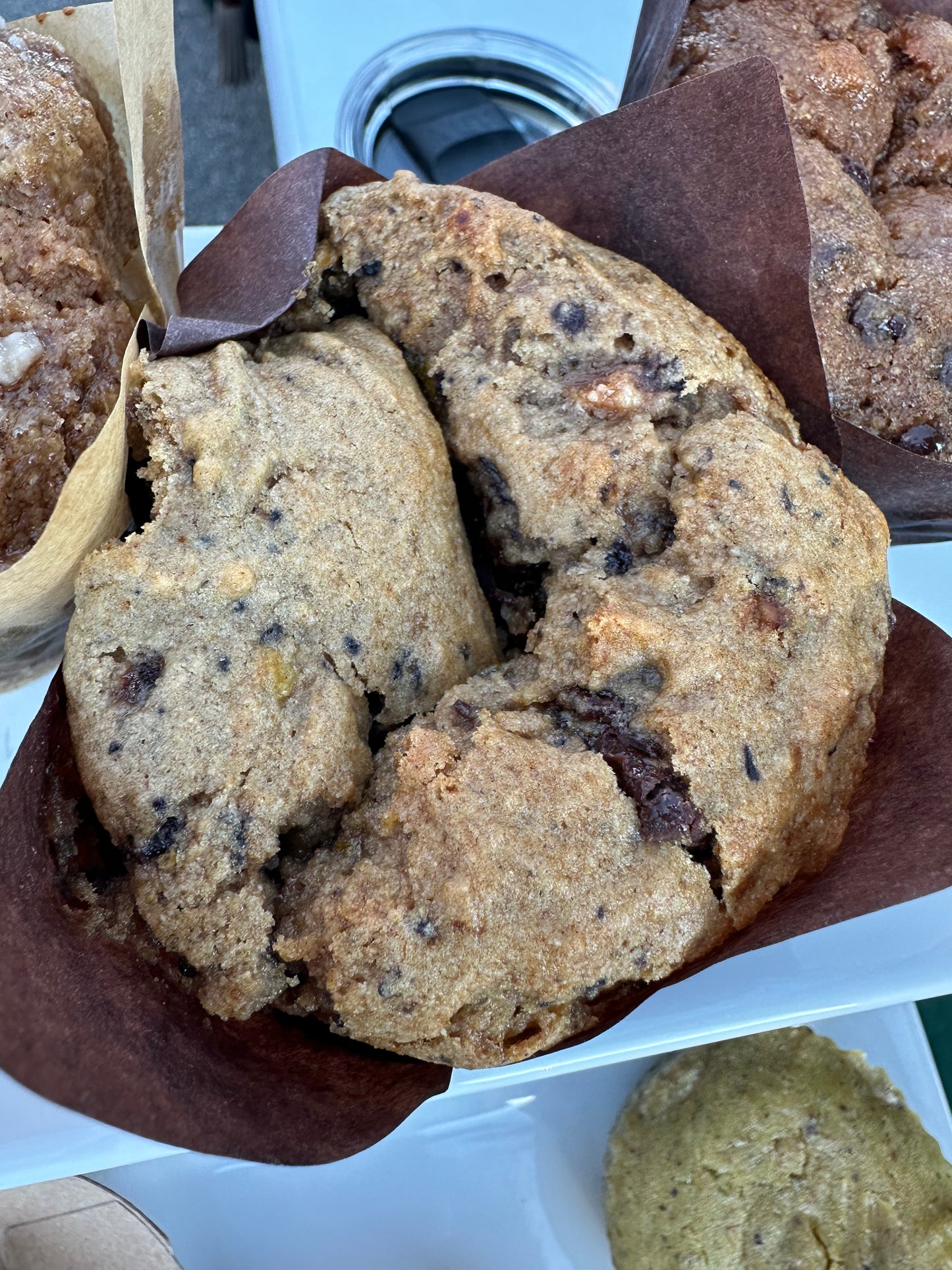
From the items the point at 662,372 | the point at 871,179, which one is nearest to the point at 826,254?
the point at 871,179

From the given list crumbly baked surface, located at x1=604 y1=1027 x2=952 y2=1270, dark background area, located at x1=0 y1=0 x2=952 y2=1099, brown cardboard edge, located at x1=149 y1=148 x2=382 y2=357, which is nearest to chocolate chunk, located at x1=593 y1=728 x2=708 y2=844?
brown cardboard edge, located at x1=149 y1=148 x2=382 y2=357

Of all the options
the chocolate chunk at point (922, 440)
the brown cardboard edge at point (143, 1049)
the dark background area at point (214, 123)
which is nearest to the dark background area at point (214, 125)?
the dark background area at point (214, 123)

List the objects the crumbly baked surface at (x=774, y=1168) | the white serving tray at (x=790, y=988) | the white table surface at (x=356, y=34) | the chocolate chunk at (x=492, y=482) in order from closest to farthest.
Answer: the chocolate chunk at (x=492, y=482), the white serving tray at (x=790, y=988), the crumbly baked surface at (x=774, y=1168), the white table surface at (x=356, y=34)

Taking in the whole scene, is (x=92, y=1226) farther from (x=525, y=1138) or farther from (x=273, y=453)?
(x=273, y=453)

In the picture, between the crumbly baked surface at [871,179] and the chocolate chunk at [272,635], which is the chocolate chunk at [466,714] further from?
the crumbly baked surface at [871,179]

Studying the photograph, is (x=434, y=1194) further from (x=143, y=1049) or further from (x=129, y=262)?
(x=129, y=262)

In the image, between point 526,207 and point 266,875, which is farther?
point 526,207

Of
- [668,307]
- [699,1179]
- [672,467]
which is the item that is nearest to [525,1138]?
[699,1179]
